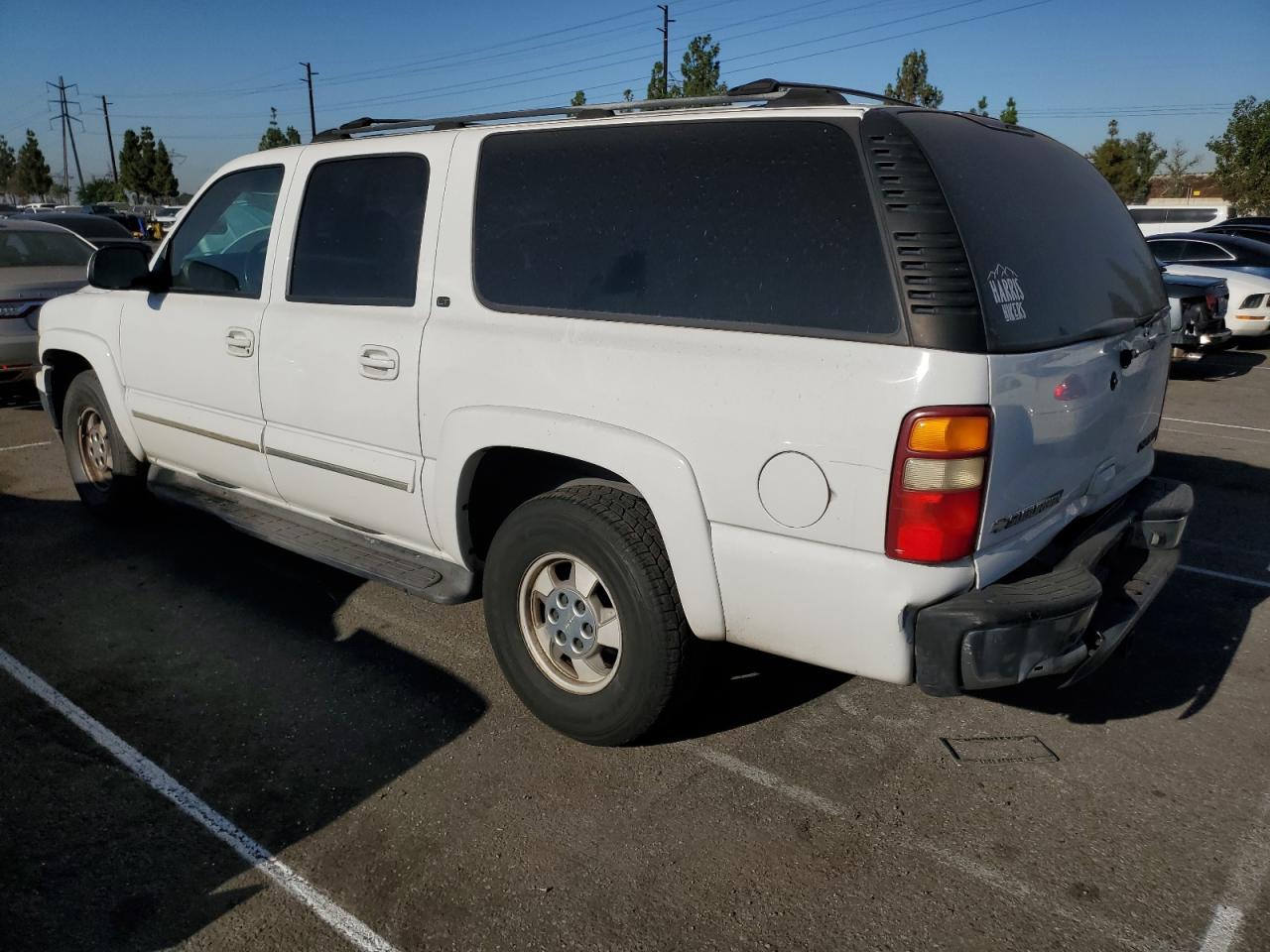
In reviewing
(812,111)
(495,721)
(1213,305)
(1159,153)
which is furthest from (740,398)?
(1159,153)

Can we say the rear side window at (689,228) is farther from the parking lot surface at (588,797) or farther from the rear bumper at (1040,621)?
the parking lot surface at (588,797)

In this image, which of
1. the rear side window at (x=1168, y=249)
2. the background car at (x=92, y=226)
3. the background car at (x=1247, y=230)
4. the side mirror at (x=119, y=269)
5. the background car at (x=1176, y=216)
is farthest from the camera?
the background car at (x=1176, y=216)

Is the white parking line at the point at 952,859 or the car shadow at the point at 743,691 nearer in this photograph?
the white parking line at the point at 952,859

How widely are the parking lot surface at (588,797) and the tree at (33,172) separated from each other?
8456 centimetres

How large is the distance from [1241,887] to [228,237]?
15.2 ft

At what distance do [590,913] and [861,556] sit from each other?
1.19 metres

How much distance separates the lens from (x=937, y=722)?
3.63m

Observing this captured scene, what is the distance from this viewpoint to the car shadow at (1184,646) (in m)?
3.76

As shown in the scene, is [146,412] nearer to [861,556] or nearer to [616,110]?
Answer: [616,110]

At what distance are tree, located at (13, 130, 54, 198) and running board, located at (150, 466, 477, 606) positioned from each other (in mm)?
83874

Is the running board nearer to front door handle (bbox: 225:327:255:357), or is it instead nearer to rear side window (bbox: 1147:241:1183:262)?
front door handle (bbox: 225:327:255:357)

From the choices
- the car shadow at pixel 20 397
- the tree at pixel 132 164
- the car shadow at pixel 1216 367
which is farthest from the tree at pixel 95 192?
the car shadow at pixel 1216 367

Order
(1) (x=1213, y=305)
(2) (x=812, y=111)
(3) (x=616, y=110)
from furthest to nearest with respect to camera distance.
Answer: (1) (x=1213, y=305), (3) (x=616, y=110), (2) (x=812, y=111)

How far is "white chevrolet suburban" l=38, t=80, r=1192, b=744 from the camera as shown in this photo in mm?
2639
